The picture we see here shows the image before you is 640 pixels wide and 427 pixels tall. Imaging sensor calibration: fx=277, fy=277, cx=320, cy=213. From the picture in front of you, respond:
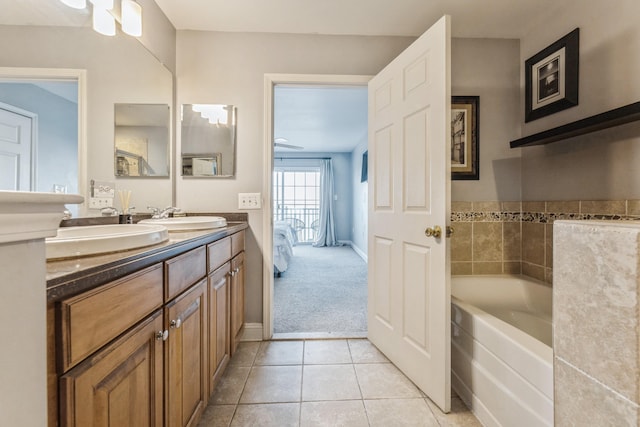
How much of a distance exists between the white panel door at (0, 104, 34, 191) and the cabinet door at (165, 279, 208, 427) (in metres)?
0.60

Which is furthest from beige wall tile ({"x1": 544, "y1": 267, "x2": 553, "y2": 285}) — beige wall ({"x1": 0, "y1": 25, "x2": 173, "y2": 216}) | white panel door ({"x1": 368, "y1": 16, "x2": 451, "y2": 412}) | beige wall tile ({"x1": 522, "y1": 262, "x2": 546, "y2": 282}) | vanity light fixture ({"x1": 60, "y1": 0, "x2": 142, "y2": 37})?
vanity light fixture ({"x1": 60, "y1": 0, "x2": 142, "y2": 37})

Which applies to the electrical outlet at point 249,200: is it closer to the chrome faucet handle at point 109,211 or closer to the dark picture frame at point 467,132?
the chrome faucet handle at point 109,211

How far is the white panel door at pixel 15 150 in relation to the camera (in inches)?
32.8

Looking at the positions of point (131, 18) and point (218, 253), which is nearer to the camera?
point (218, 253)

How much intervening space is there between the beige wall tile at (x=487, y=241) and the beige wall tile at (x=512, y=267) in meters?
0.07

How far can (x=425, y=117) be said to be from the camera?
1.48 metres

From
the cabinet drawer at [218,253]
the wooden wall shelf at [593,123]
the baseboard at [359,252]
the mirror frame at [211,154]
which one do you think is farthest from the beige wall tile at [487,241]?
the baseboard at [359,252]

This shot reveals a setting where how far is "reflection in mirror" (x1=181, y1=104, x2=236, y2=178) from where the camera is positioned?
2033mm

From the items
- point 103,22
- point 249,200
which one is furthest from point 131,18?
point 249,200

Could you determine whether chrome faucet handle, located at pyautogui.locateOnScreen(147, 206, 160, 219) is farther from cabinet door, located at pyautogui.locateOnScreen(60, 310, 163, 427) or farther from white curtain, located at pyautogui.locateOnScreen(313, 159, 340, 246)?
white curtain, located at pyautogui.locateOnScreen(313, 159, 340, 246)

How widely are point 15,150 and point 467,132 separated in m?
2.42

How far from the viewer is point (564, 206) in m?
1.77

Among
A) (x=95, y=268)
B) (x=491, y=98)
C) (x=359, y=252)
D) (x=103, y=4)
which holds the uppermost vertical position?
(x=103, y=4)

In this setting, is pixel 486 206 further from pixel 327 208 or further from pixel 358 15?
pixel 327 208
